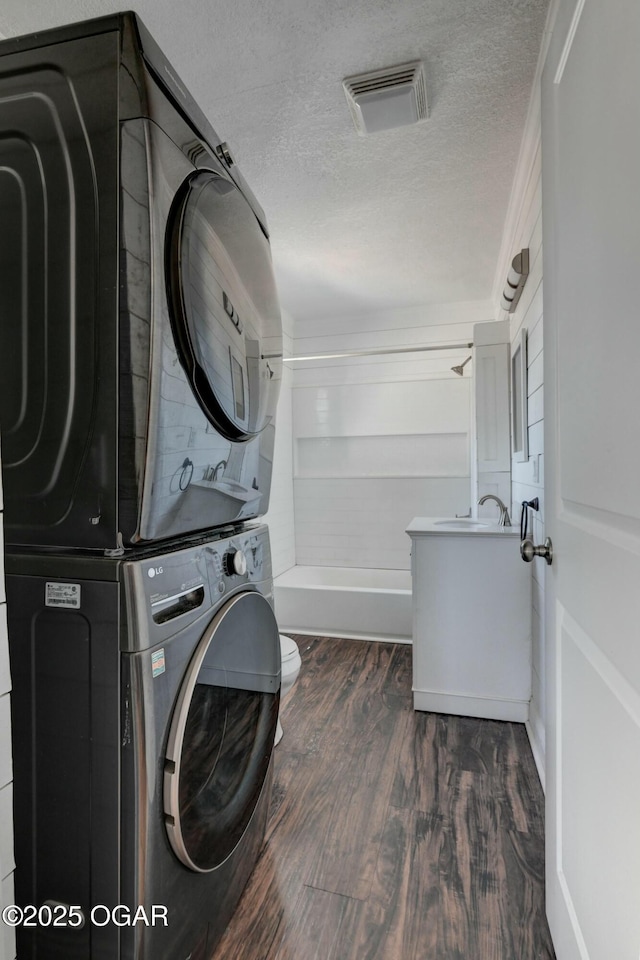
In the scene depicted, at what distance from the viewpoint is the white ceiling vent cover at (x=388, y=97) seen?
1.57 meters

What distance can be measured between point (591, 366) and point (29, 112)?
108 cm

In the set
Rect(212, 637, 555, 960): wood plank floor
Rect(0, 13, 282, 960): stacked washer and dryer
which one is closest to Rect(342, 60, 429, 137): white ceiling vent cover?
Rect(0, 13, 282, 960): stacked washer and dryer

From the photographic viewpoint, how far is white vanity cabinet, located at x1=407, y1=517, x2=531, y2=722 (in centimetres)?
217

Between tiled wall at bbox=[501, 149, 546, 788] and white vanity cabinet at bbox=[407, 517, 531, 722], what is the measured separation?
80 mm

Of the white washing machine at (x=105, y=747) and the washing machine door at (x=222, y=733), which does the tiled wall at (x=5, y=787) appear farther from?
the washing machine door at (x=222, y=733)

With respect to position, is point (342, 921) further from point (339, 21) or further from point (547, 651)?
point (339, 21)

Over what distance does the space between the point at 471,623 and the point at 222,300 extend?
182cm

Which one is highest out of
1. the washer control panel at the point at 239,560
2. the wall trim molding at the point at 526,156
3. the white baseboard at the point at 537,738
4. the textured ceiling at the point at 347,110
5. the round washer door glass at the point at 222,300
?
the textured ceiling at the point at 347,110

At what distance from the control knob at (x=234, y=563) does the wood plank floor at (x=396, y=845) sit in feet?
2.90

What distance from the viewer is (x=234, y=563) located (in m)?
1.10

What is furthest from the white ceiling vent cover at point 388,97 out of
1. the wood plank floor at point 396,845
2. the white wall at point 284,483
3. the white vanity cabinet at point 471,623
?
the wood plank floor at point 396,845

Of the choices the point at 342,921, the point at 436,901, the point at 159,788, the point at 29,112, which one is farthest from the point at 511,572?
the point at 29,112

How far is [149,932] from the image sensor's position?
80 cm

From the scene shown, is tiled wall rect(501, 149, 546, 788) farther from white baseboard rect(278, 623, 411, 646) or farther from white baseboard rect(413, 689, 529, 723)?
white baseboard rect(278, 623, 411, 646)
